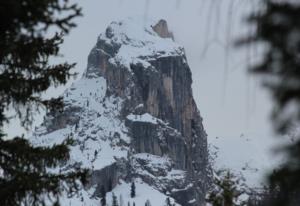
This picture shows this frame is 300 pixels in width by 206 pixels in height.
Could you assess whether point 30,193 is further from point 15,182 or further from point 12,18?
point 12,18

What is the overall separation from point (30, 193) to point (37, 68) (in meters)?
2.03

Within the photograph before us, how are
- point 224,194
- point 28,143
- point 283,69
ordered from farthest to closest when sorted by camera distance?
1. point 224,194
2. point 28,143
3. point 283,69

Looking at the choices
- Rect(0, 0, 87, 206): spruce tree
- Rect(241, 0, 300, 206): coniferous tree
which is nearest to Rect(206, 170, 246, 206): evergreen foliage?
Rect(0, 0, 87, 206): spruce tree

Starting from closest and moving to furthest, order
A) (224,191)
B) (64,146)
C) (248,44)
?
(248,44) < (64,146) < (224,191)

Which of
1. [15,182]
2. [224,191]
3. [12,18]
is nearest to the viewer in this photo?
[12,18]

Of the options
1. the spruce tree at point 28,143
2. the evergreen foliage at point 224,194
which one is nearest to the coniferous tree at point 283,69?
the spruce tree at point 28,143

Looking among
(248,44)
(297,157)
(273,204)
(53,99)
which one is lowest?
(273,204)

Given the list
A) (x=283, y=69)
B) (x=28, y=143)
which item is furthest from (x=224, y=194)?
(x=283, y=69)

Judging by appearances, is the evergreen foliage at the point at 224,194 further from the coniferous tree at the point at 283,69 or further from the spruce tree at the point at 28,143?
the coniferous tree at the point at 283,69

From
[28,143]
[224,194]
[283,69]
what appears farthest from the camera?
[224,194]

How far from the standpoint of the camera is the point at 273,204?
1.91 meters

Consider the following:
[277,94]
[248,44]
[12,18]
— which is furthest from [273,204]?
[12,18]

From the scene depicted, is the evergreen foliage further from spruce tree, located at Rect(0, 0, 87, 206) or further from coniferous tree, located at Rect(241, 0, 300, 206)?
coniferous tree, located at Rect(241, 0, 300, 206)

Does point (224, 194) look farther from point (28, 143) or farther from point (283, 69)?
point (283, 69)
